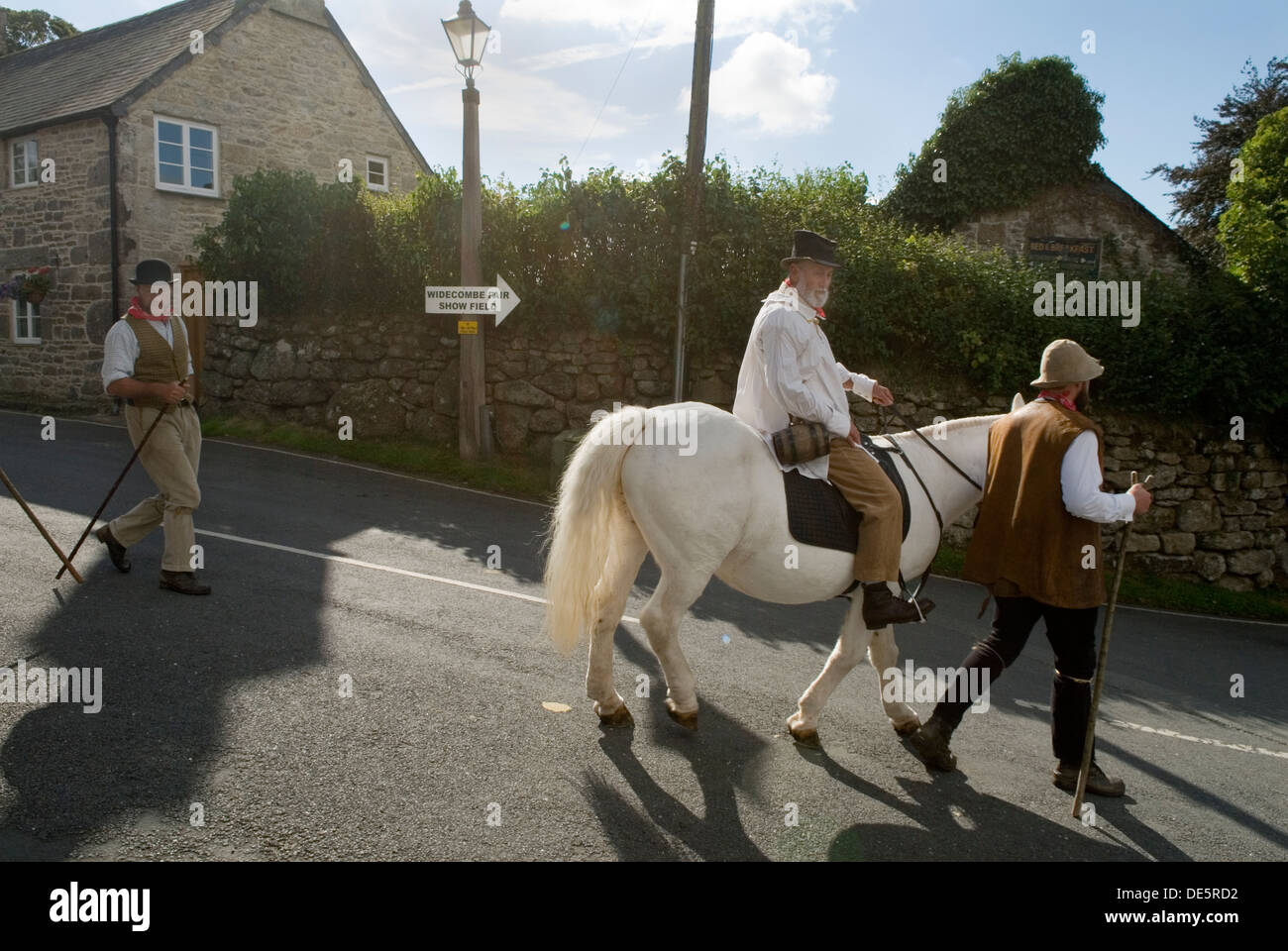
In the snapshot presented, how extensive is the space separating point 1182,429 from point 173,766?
38.7ft

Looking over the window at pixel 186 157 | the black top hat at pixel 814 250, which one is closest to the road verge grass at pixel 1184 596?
the black top hat at pixel 814 250

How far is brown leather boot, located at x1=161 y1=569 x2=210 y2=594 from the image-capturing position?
6.46 metres

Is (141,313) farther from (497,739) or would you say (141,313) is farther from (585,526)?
(497,739)

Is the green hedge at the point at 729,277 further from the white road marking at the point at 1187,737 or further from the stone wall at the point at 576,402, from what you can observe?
the white road marking at the point at 1187,737

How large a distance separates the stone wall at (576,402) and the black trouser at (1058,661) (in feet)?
23.0

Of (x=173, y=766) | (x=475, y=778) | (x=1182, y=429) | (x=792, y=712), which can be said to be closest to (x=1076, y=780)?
(x=792, y=712)

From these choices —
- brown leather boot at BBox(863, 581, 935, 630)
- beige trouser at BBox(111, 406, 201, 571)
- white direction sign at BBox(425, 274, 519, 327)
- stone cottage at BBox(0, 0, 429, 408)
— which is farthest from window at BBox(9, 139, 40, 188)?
brown leather boot at BBox(863, 581, 935, 630)

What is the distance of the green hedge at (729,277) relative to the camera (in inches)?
444

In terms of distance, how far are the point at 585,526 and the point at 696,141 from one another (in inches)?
373

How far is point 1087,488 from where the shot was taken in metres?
4.20

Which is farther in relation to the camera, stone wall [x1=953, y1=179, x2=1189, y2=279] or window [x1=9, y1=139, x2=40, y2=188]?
window [x1=9, y1=139, x2=40, y2=188]

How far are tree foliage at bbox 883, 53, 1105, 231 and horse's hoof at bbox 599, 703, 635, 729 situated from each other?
1592cm

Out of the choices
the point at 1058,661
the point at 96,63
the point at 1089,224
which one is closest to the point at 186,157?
the point at 96,63

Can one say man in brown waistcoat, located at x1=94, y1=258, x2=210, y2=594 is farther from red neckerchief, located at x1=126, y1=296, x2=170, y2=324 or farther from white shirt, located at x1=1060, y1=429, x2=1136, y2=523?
white shirt, located at x1=1060, y1=429, x2=1136, y2=523
